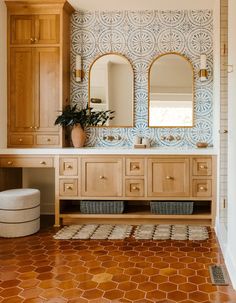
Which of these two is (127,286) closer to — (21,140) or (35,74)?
(21,140)


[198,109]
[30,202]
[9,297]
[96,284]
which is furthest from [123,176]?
[9,297]

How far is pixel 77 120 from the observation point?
4.28 metres

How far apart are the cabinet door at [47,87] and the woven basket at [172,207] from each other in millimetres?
1438

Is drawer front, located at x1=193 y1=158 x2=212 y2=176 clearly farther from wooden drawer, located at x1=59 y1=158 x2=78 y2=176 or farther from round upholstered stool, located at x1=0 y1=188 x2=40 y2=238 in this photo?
round upholstered stool, located at x1=0 y1=188 x2=40 y2=238

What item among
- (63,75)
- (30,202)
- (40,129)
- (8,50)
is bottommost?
(30,202)

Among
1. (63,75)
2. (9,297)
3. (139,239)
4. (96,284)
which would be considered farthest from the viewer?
(63,75)

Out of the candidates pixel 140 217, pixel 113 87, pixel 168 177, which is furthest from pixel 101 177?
pixel 113 87

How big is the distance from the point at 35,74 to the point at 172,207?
213cm

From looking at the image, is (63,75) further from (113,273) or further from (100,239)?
(113,273)

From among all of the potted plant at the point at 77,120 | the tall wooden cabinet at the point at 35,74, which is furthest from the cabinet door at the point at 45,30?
the potted plant at the point at 77,120

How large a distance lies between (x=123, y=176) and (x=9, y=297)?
1.92 metres

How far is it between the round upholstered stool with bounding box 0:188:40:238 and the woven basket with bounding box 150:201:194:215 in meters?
1.28

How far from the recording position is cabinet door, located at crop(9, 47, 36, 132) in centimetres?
437

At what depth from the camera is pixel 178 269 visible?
9.31 ft
